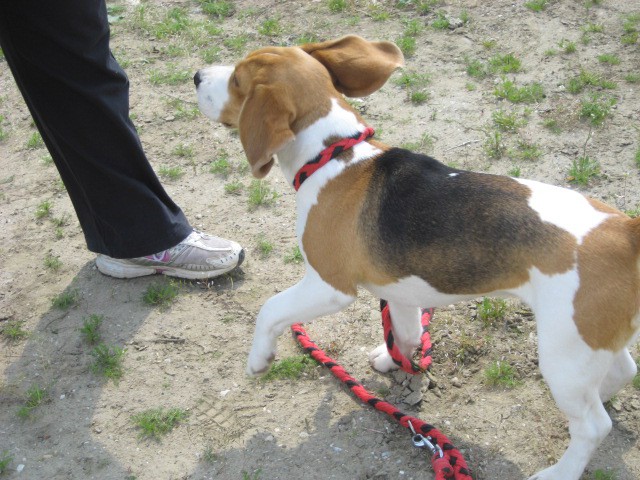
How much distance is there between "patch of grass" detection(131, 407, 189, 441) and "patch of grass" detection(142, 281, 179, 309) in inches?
35.3

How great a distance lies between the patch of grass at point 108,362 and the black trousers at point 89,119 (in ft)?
2.02

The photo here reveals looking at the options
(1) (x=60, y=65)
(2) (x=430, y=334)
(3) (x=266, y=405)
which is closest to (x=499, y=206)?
(2) (x=430, y=334)

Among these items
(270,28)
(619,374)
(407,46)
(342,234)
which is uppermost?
(342,234)

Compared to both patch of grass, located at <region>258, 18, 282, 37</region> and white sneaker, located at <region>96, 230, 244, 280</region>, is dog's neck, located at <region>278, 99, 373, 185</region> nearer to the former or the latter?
white sneaker, located at <region>96, 230, 244, 280</region>

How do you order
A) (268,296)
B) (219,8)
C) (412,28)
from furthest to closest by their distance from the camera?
(219,8), (412,28), (268,296)

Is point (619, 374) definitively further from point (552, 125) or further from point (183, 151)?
point (183, 151)

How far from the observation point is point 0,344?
4672mm

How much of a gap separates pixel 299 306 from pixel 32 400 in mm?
1665

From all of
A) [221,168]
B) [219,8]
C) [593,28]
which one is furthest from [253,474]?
[219,8]

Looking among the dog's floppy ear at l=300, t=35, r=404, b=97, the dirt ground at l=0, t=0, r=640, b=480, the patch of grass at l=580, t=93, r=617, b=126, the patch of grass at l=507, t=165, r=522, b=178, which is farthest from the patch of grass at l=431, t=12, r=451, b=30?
the dog's floppy ear at l=300, t=35, r=404, b=97

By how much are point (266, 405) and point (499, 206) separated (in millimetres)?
1707

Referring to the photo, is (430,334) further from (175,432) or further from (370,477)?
(175,432)

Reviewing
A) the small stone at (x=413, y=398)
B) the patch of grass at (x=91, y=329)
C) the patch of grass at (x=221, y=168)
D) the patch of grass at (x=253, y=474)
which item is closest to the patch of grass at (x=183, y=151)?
the patch of grass at (x=221, y=168)

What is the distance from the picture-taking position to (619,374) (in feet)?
12.0
